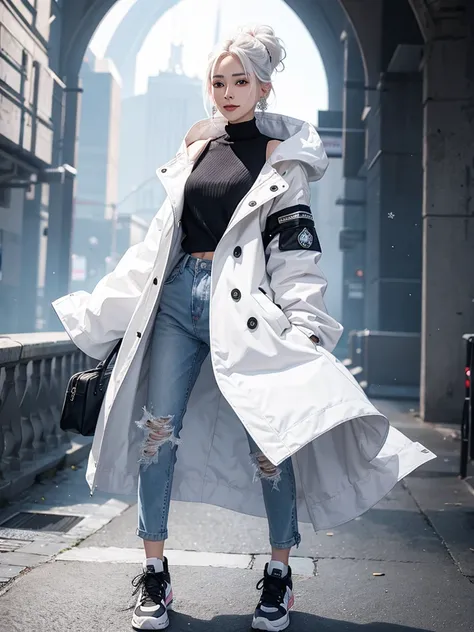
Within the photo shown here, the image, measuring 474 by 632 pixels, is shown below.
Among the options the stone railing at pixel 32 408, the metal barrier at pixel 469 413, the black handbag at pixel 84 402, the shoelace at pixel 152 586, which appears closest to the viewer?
the shoelace at pixel 152 586

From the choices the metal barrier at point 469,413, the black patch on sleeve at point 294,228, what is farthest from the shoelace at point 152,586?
the metal barrier at point 469,413

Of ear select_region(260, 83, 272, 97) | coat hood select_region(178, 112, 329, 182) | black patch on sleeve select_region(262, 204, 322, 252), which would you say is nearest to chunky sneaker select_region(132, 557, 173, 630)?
black patch on sleeve select_region(262, 204, 322, 252)

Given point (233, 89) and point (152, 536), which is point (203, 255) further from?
point (152, 536)

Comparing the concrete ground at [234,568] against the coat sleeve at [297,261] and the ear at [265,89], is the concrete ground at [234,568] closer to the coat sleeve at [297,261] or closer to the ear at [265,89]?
the coat sleeve at [297,261]

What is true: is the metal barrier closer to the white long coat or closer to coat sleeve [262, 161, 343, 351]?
the white long coat

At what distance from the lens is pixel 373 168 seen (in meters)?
18.4

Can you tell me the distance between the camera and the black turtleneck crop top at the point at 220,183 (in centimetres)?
287

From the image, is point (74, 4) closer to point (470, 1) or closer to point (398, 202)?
point (398, 202)

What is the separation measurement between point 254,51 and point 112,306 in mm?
1102

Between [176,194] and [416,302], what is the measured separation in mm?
14594

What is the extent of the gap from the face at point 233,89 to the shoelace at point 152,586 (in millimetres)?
1743

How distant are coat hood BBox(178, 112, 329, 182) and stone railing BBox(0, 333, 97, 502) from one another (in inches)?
87.9

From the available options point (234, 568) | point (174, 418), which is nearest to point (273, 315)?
point (174, 418)

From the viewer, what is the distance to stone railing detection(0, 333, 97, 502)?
16.4ft
